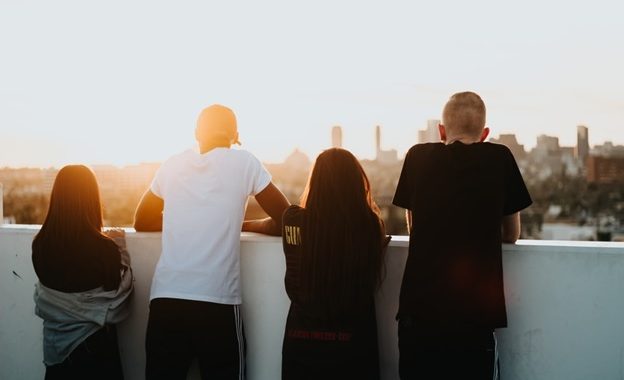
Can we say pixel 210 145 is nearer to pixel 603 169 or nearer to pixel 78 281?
pixel 78 281

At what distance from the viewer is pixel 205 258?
2.88 metres

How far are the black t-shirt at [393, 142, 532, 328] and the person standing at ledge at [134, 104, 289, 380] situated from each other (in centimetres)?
72

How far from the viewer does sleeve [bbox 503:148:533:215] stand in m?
2.57

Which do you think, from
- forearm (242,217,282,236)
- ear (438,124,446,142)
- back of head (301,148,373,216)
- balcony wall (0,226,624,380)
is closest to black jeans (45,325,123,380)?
balcony wall (0,226,624,380)

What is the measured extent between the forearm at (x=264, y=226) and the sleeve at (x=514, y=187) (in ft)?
3.50

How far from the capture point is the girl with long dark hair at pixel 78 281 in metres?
3.05

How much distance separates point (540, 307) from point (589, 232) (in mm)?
89000

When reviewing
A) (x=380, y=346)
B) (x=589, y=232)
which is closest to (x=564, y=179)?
(x=589, y=232)

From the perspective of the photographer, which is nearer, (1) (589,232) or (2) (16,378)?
(2) (16,378)

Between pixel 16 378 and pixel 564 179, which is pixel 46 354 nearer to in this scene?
pixel 16 378

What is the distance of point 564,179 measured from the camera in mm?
87500

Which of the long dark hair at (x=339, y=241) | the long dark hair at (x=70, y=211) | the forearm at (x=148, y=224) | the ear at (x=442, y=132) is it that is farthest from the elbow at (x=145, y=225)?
the ear at (x=442, y=132)

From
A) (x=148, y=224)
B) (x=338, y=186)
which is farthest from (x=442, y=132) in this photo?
(x=148, y=224)

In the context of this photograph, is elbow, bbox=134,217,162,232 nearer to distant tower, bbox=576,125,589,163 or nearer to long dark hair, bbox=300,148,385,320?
long dark hair, bbox=300,148,385,320
